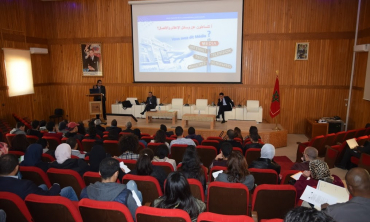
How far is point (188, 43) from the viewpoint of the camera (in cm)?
1147

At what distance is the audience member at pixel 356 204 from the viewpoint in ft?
6.55

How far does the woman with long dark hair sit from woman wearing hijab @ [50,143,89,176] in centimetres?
189

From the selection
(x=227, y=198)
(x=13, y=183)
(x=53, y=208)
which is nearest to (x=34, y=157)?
(x=13, y=183)

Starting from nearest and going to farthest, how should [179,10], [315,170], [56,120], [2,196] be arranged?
[2,196]
[315,170]
[179,10]
[56,120]

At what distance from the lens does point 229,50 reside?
11.1 meters

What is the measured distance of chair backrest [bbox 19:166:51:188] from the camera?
3.48 m

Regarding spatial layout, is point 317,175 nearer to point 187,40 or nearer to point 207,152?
point 207,152

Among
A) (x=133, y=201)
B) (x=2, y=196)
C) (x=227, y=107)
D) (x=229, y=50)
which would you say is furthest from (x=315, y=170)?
(x=229, y=50)

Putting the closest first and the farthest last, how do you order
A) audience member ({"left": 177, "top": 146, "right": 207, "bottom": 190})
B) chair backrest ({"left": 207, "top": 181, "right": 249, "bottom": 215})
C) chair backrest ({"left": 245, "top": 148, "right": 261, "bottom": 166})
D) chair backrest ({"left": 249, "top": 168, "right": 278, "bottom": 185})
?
chair backrest ({"left": 207, "top": 181, "right": 249, "bottom": 215}), audience member ({"left": 177, "top": 146, "right": 207, "bottom": 190}), chair backrest ({"left": 249, "top": 168, "right": 278, "bottom": 185}), chair backrest ({"left": 245, "top": 148, "right": 261, "bottom": 166})

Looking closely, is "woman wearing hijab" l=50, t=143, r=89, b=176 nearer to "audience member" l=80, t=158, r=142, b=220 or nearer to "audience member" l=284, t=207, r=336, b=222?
"audience member" l=80, t=158, r=142, b=220

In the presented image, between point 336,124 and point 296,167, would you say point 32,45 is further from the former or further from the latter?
point 336,124

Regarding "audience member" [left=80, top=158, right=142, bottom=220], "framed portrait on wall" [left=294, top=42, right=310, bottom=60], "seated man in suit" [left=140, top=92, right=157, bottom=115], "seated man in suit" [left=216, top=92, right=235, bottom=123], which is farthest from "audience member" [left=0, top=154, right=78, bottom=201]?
"framed portrait on wall" [left=294, top=42, right=310, bottom=60]

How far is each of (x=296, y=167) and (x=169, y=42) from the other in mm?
9067

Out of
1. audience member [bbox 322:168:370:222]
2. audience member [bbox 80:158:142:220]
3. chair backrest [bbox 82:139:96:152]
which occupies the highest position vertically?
audience member [bbox 322:168:370:222]
